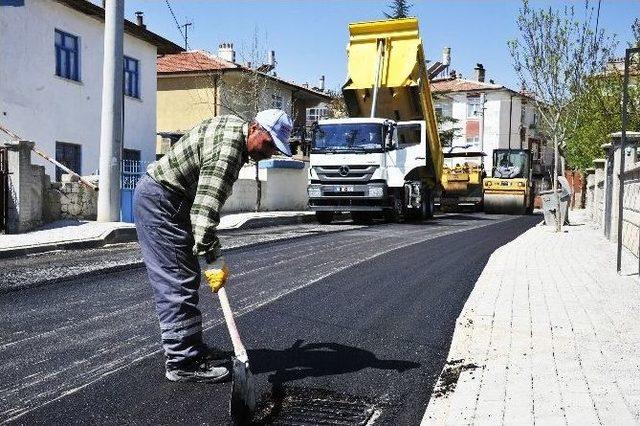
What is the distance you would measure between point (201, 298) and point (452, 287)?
295 centimetres

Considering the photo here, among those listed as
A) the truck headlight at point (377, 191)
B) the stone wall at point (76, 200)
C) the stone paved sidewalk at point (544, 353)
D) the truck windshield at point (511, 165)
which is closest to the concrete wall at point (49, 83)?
the stone wall at point (76, 200)

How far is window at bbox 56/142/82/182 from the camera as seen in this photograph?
18.4m

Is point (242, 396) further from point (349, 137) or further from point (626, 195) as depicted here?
point (349, 137)

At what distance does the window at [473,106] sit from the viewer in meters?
57.1

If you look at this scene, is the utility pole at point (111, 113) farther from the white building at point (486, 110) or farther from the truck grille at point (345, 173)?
the white building at point (486, 110)

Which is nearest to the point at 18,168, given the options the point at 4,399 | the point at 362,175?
the point at 362,175

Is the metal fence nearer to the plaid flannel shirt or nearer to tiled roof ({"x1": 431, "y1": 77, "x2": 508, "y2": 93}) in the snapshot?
the plaid flannel shirt

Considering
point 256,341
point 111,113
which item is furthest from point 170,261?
point 111,113

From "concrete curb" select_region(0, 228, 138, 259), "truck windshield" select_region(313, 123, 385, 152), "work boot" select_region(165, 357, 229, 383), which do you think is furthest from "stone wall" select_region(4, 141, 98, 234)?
"work boot" select_region(165, 357, 229, 383)

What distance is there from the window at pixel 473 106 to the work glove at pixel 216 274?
55671mm

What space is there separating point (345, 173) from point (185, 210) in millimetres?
13630

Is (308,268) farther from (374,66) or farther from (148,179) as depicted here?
(374,66)

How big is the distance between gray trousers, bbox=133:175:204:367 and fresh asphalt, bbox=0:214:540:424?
1.00ft

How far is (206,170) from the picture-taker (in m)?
3.63
